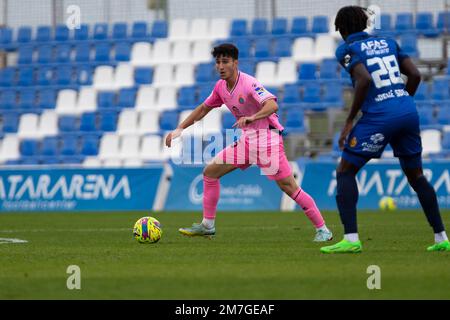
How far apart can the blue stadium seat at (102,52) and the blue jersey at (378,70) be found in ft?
69.9

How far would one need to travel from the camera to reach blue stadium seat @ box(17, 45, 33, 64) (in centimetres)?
3005

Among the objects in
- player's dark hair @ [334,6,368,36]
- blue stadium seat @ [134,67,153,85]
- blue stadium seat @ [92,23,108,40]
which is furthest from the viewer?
blue stadium seat @ [92,23,108,40]

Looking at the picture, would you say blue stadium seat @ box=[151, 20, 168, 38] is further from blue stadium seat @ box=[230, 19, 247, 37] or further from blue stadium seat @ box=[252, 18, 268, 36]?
blue stadium seat @ box=[252, 18, 268, 36]

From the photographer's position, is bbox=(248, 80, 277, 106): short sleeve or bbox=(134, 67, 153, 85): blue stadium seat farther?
bbox=(134, 67, 153, 85): blue stadium seat

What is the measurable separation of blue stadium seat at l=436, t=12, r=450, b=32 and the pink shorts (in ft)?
55.0

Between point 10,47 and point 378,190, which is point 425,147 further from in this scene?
point 10,47

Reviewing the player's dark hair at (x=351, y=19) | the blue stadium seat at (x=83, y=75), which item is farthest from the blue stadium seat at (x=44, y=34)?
the player's dark hair at (x=351, y=19)

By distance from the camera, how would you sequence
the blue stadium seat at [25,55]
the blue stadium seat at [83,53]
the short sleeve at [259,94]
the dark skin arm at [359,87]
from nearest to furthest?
the dark skin arm at [359,87]
the short sleeve at [259,94]
the blue stadium seat at [83,53]
the blue stadium seat at [25,55]

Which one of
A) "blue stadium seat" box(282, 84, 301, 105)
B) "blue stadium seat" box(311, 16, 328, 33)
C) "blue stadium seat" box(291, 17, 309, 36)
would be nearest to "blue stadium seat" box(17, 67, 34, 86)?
"blue stadium seat" box(291, 17, 309, 36)

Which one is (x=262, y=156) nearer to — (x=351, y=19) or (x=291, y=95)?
(x=351, y=19)

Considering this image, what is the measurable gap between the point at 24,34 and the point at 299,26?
9630mm

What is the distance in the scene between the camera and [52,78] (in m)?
29.4

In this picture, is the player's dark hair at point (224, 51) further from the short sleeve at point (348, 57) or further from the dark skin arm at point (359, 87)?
the dark skin arm at point (359, 87)

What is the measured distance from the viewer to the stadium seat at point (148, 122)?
26536mm
